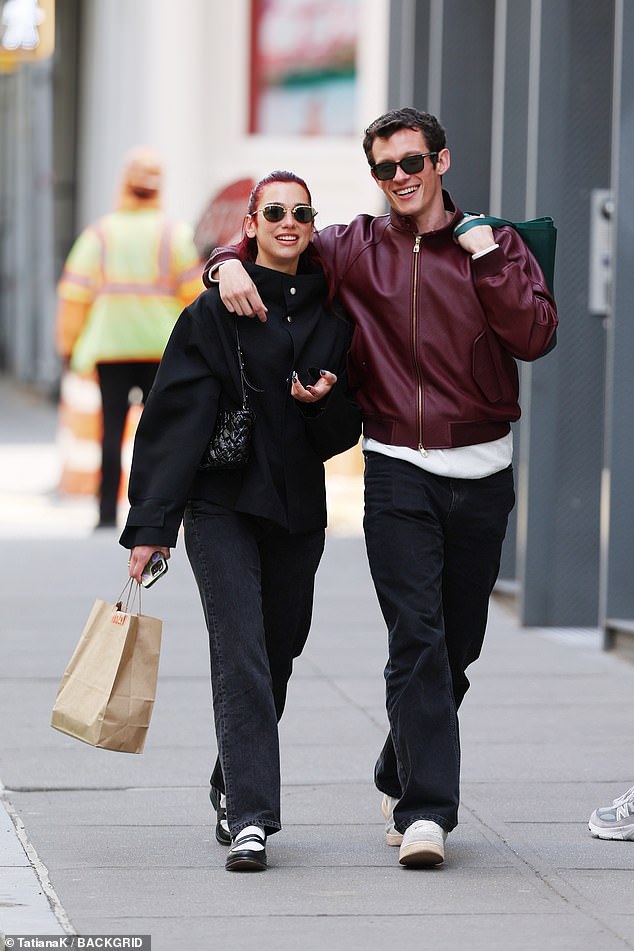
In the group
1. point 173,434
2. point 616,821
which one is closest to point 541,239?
point 173,434

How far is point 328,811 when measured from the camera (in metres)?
5.76

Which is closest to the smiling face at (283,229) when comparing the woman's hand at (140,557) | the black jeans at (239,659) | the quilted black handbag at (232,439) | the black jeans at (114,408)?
the quilted black handbag at (232,439)

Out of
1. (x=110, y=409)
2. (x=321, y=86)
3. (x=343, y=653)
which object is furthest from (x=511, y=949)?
(x=321, y=86)

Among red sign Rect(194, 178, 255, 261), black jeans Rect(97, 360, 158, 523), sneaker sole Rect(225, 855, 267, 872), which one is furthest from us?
red sign Rect(194, 178, 255, 261)

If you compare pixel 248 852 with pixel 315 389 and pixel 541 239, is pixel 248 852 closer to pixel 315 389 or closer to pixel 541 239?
pixel 315 389

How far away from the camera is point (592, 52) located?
29.7 feet

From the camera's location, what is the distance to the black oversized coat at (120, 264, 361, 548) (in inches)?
200

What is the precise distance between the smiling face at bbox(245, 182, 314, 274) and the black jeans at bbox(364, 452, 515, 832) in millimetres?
543

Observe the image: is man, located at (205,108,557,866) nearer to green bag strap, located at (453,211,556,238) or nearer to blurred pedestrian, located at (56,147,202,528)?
green bag strap, located at (453,211,556,238)

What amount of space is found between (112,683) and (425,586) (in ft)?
2.61

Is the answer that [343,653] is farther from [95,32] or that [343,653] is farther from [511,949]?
[95,32]

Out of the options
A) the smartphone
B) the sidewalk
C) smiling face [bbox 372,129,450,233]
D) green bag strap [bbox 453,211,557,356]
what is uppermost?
smiling face [bbox 372,129,450,233]

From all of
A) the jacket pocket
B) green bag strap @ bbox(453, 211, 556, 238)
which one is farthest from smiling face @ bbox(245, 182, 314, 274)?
the jacket pocket

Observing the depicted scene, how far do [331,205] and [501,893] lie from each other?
14179mm
